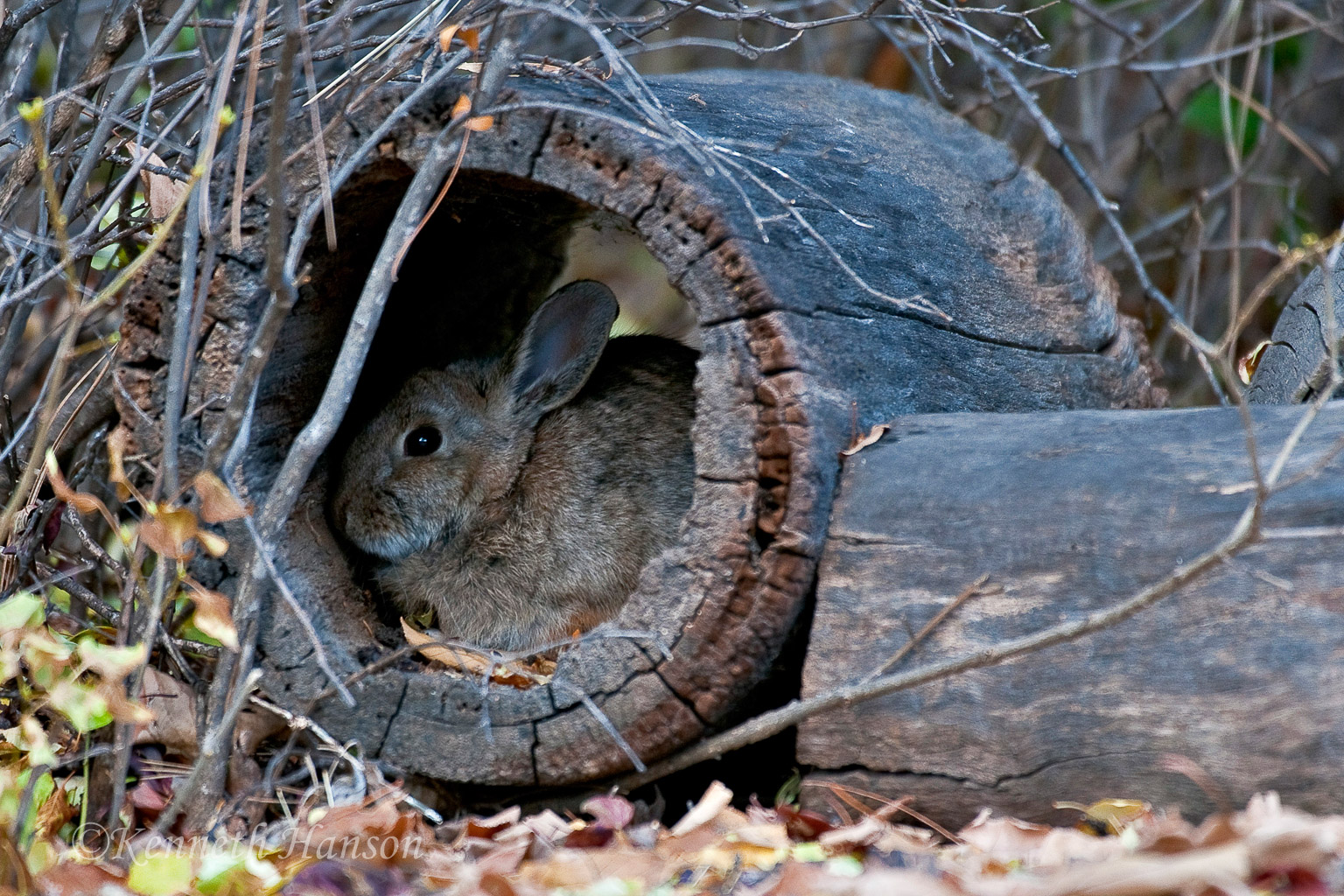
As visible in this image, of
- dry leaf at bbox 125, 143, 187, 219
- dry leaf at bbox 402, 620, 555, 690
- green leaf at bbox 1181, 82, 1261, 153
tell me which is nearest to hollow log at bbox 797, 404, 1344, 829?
dry leaf at bbox 402, 620, 555, 690

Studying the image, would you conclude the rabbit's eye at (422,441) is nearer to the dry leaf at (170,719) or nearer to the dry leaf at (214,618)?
the dry leaf at (170,719)

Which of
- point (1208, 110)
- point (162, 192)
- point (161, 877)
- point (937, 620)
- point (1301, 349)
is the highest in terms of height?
point (162, 192)

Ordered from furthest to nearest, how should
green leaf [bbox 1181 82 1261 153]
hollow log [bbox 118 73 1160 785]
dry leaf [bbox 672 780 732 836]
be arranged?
green leaf [bbox 1181 82 1261 153], hollow log [bbox 118 73 1160 785], dry leaf [bbox 672 780 732 836]

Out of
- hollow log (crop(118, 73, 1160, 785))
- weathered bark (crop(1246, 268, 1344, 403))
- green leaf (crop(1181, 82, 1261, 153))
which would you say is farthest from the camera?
green leaf (crop(1181, 82, 1261, 153))

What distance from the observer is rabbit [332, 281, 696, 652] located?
13.6 ft

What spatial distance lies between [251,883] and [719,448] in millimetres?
1335

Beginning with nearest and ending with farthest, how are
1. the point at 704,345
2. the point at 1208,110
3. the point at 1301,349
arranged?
1. the point at 704,345
2. the point at 1301,349
3. the point at 1208,110

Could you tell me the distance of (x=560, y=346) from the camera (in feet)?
14.5

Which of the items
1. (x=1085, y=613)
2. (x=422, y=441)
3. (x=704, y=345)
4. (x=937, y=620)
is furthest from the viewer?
(x=422, y=441)

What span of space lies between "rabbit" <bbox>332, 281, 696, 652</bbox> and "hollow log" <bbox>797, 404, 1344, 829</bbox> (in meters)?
1.25

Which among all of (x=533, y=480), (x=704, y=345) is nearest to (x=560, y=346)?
(x=533, y=480)

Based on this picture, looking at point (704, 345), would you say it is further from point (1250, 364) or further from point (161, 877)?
point (1250, 364)

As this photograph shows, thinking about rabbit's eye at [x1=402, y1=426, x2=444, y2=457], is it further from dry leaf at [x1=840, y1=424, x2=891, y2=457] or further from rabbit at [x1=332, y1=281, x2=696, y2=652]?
dry leaf at [x1=840, y1=424, x2=891, y2=457]

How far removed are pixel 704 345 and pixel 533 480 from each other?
143 centimetres
